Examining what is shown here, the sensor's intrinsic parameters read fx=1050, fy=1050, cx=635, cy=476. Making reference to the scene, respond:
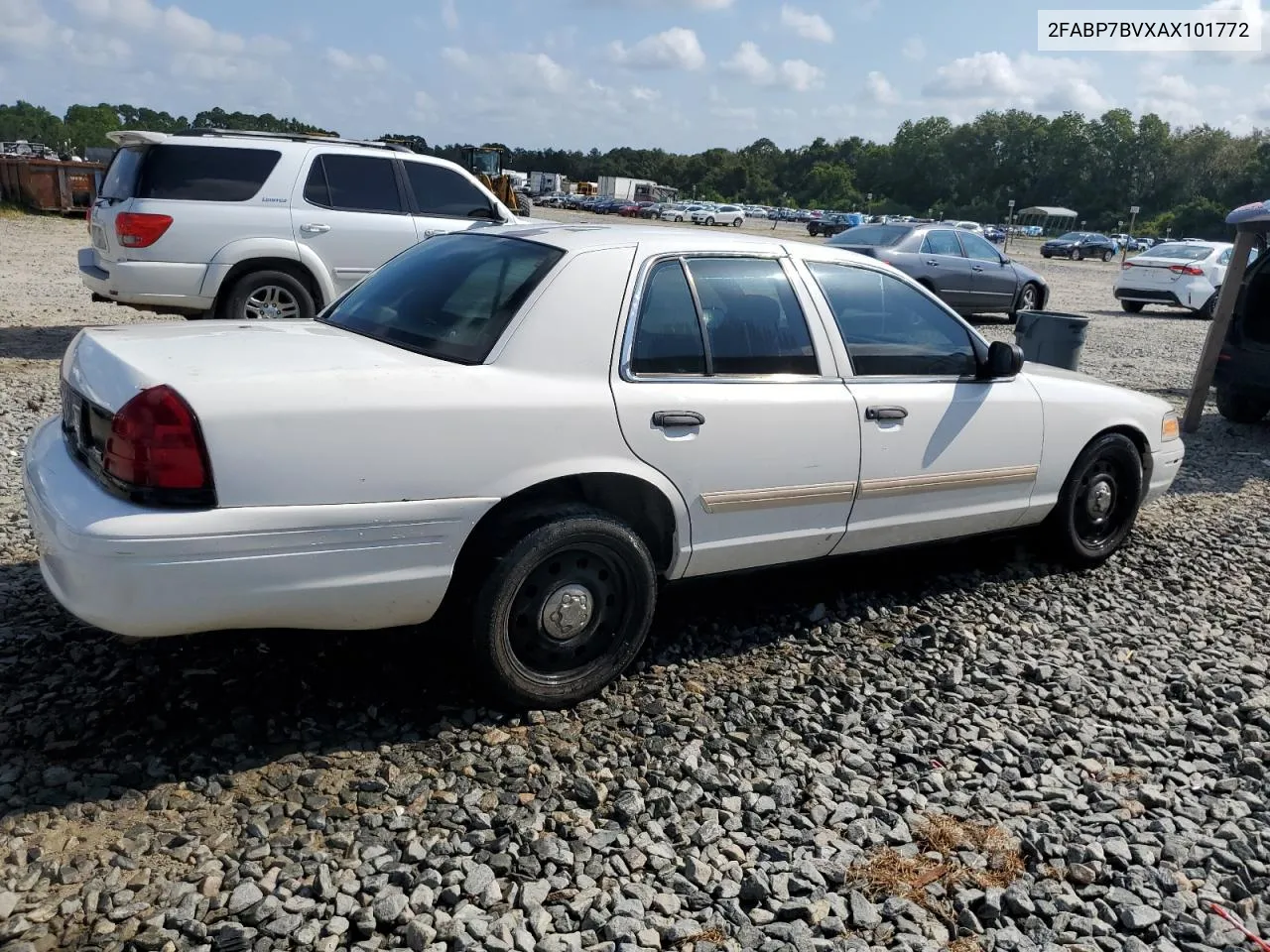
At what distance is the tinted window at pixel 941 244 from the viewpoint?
15.5 metres

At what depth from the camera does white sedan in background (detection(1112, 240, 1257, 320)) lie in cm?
1958

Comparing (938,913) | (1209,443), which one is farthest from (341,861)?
(1209,443)

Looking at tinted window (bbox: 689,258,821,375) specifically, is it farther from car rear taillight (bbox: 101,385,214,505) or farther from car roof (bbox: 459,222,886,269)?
car rear taillight (bbox: 101,385,214,505)

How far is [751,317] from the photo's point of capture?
4.03m

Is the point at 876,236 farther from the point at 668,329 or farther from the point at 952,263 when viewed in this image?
the point at 668,329

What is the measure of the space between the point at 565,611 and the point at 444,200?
24.0ft

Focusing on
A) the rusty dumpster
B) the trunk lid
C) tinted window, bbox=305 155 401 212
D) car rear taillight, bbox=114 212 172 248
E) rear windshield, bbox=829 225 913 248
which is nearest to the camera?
the trunk lid

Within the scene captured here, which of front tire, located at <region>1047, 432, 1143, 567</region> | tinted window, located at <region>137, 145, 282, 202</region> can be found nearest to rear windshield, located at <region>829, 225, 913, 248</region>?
tinted window, located at <region>137, 145, 282, 202</region>

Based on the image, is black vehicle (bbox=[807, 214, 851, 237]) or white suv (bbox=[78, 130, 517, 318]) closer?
white suv (bbox=[78, 130, 517, 318])

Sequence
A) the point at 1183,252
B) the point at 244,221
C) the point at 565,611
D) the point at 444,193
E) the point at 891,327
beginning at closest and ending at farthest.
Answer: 1. the point at 565,611
2. the point at 891,327
3. the point at 244,221
4. the point at 444,193
5. the point at 1183,252

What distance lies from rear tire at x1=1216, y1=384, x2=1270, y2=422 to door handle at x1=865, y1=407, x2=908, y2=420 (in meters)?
6.81

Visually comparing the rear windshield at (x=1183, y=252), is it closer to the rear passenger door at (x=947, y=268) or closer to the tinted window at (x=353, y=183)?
the rear passenger door at (x=947, y=268)

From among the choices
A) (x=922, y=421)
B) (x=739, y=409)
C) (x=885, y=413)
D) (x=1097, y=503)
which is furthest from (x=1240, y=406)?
(x=739, y=409)

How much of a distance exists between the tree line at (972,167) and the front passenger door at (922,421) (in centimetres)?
9362
